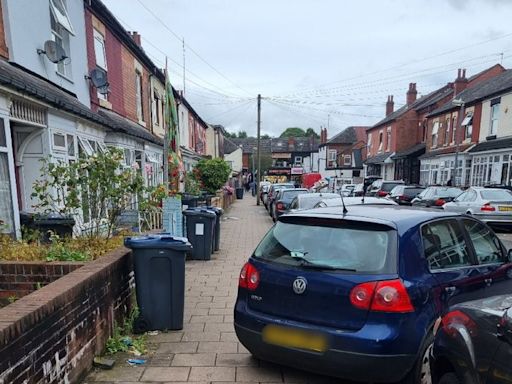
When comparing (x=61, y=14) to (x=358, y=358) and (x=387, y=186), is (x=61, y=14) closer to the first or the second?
(x=358, y=358)

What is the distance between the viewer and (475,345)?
2.11m

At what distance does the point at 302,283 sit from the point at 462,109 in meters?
25.8

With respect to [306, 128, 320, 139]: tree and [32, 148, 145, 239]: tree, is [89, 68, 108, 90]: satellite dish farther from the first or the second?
[306, 128, 320, 139]: tree

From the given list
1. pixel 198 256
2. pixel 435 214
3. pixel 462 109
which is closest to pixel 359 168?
pixel 462 109

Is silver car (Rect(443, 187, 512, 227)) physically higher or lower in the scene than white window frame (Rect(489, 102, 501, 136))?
lower

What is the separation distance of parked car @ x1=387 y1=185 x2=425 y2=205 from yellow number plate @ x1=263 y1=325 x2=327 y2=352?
642 inches

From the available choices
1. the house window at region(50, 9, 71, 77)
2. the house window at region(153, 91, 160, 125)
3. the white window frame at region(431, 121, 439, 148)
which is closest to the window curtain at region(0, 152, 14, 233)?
the house window at region(50, 9, 71, 77)

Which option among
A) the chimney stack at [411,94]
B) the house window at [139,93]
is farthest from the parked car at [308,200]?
the chimney stack at [411,94]

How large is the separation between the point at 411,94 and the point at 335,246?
4250 cm

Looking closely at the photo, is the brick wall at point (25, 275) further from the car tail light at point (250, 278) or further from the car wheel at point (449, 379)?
the car wheel at point (449, 379)

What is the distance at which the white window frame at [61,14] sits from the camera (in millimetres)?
7629

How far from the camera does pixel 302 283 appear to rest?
3004 millimetres

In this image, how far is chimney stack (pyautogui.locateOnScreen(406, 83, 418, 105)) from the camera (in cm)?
4050

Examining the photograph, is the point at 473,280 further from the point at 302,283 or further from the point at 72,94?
the point at 72,94
